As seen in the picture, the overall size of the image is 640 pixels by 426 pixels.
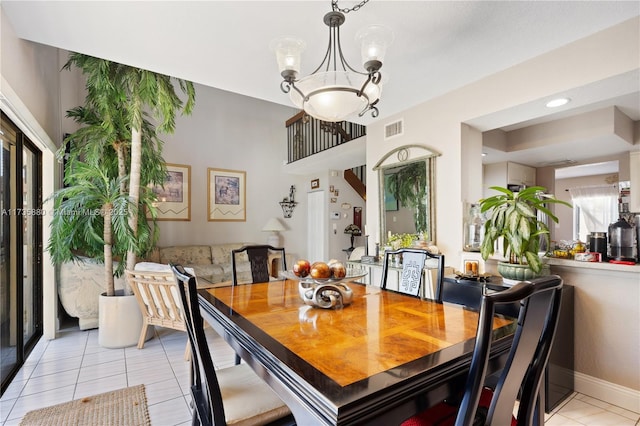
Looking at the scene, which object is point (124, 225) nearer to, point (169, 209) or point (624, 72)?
point (169, 209)

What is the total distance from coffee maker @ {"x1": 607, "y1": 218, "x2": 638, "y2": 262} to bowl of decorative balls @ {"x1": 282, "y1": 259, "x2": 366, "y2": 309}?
1.93 meters

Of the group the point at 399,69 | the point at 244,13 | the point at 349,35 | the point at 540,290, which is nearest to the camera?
the point at 540,290

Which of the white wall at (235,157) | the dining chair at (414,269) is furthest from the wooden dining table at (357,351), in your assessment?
the white wall at (235,157)

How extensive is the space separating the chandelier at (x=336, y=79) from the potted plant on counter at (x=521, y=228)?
4.07ft

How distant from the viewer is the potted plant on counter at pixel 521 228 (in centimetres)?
221

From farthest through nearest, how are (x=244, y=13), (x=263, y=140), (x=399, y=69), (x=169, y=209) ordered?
(x=263, y=140) < (x=169, y=209) < (x=399, y=69) < (x=244, y=13)

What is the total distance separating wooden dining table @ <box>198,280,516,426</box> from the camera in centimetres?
80

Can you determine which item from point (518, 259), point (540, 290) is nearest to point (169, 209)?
point (518, 259)

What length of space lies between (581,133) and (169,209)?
6.23m

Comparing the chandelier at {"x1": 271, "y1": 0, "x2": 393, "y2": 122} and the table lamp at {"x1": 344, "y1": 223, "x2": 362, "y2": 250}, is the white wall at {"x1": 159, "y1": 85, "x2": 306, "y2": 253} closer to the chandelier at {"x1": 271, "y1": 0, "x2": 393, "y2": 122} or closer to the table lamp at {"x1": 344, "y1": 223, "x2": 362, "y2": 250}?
the table lamp at {"x1": 344, "y1": 223, "x2": 362, "y2": 250}

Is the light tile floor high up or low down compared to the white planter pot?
down

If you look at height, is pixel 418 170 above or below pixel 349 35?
below

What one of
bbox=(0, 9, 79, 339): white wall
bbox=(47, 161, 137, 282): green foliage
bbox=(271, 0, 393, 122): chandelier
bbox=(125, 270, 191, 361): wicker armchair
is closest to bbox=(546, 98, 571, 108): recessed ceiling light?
bbox=(271, 0, 393, 122): chandelier

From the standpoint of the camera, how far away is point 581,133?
3.50 meters
